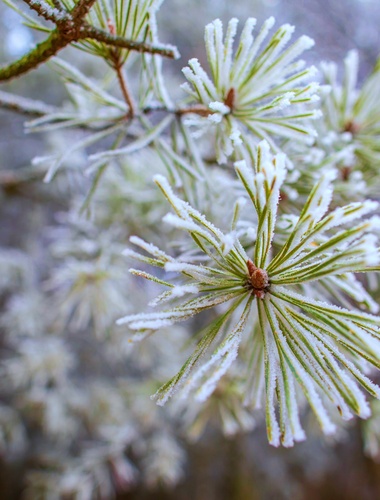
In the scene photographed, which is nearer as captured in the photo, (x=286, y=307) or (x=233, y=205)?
(x=286, y=307)

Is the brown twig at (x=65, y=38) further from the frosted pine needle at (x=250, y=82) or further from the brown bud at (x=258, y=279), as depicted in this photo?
the brown bud at (x=258, y=279)

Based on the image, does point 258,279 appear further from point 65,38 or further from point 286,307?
point 65,38

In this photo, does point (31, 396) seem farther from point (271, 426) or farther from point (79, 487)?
point (271, 426)

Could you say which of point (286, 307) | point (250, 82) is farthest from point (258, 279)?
point (250, 82)

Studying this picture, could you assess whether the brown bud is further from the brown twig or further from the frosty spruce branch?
the brown twig

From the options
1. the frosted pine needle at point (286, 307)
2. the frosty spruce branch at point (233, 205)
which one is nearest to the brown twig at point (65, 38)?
the frosty spruce branch at point (233, 205)

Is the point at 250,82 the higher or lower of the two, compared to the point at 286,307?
higher

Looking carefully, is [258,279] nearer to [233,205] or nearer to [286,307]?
[286,307]

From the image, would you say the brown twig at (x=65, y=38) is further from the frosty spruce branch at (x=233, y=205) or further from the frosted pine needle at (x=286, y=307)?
→ the frosted pine needle at (x=286, y=307)

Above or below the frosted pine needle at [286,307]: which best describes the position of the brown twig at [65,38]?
above

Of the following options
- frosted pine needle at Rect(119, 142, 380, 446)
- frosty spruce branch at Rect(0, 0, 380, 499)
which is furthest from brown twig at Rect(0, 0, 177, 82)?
frosted pine needle at Rect(119, 142, 380, 446)

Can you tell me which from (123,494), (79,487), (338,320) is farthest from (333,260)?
(123,494)
